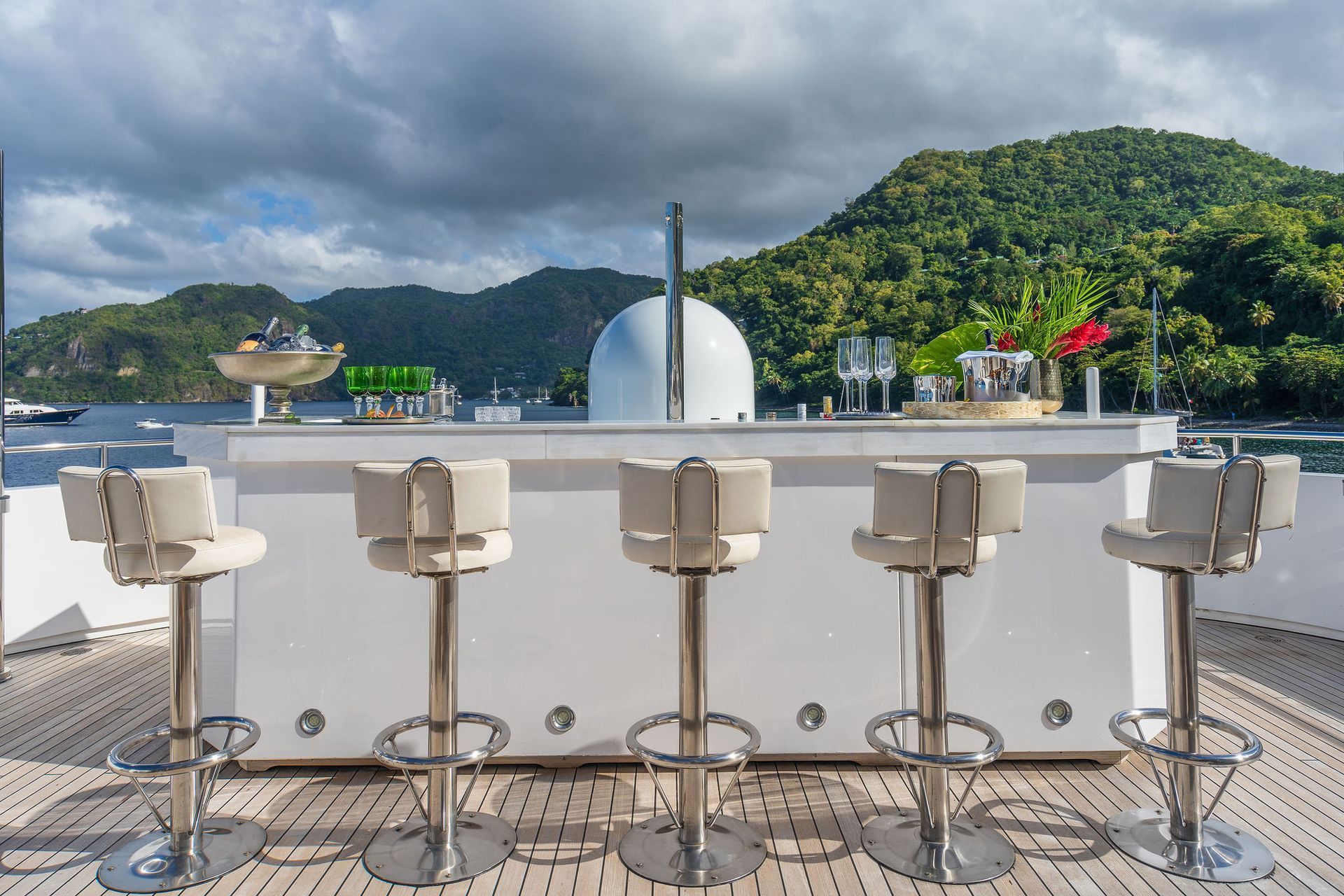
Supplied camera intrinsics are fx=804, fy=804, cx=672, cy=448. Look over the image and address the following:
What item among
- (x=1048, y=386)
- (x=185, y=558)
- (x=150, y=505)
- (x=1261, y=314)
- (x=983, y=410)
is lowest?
(x=185, y=558)

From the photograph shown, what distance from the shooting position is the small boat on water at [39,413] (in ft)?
117

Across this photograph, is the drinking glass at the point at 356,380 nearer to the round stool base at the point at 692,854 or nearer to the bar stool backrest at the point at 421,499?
the bar stool backrest at the point at 421,499

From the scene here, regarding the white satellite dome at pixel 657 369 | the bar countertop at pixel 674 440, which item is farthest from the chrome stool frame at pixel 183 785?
the white satellite dome at pixel 657 369

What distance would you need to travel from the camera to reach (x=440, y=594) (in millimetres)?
2141

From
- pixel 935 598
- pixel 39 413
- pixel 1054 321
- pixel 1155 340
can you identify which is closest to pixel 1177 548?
pixel 935 598

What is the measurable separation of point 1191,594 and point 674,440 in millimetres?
1523

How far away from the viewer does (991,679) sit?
2715 mm

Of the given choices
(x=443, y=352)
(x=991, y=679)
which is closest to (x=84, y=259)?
(x=443, y=352)

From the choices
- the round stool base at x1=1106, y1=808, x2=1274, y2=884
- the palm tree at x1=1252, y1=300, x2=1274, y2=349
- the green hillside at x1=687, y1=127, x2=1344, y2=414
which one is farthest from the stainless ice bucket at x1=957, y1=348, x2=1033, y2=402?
the palm tree at x1=1252, y1=300, x2=1274, y2=349

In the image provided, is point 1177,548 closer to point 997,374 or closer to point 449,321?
point 997,374

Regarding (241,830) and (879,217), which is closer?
(241,830)

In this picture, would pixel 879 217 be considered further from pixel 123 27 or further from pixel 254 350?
pixel 123 27

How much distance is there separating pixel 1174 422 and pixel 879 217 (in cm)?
1926

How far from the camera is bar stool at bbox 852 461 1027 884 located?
1.94 m
